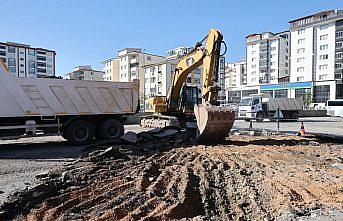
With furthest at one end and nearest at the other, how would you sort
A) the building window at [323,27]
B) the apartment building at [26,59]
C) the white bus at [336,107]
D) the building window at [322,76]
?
the apartment building at [26,59]
the building window at [323,27]
the building window at [322,76]
the white bus at [336,107]

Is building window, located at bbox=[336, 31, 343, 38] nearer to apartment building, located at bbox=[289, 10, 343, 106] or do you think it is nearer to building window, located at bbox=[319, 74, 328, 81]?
apartment building, located at bbox=[289, 10, 343, 106]

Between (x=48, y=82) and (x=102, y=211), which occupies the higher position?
(x=48, y=82)

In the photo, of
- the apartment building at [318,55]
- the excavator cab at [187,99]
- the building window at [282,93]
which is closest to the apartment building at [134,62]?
the building window at [282,93]

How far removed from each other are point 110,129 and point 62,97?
2329 millimetres

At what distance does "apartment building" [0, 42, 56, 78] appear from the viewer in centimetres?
8212

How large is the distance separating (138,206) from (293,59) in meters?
74.1

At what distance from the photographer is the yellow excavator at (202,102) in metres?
9.94

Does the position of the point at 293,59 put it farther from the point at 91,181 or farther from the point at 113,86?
the point at 91,181

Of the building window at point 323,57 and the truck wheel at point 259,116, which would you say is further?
the building window at point 323,57

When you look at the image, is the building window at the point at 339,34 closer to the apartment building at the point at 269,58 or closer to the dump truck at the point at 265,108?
the apartment building at the point at 269,58

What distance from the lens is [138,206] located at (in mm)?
4203

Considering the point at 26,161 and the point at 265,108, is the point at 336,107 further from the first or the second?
the point at 26,161

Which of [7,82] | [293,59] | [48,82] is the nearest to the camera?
[7,82]

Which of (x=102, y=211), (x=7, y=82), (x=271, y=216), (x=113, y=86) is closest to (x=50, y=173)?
(x=102, y=211)
